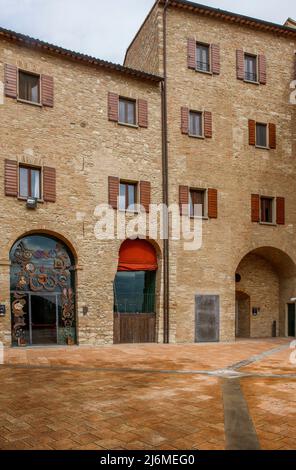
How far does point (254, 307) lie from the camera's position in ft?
69.2

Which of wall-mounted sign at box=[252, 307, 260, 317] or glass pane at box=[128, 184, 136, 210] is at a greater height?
glass pane at box=[128, 184, 136, 210]

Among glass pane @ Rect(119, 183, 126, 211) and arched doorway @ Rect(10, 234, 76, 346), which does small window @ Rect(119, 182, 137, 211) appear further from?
arched doorway @ Rect(10, 234, 76, 346)

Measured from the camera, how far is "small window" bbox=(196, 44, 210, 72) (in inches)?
770

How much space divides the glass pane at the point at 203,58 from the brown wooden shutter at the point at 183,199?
19.2 feet

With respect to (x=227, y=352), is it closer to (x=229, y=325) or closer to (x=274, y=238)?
(x=229, y=325)

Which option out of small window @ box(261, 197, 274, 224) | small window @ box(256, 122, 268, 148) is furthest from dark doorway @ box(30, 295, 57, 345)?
small window @ box(256, 122, 268, 148)

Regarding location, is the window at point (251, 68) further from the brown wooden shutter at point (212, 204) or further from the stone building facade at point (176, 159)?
the brown wooden shutter at point (212, 204)

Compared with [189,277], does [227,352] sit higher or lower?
lower

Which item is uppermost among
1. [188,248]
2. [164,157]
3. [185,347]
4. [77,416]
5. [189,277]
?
[164,157]

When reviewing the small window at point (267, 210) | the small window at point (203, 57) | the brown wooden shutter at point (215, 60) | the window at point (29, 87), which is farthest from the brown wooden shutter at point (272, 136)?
the window at point (29, 87)

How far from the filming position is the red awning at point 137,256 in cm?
1741

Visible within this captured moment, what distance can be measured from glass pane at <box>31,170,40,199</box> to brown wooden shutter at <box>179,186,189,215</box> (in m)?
6.00

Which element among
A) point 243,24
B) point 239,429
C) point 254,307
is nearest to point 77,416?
point 239,429

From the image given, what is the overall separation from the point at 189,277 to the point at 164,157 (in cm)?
526
